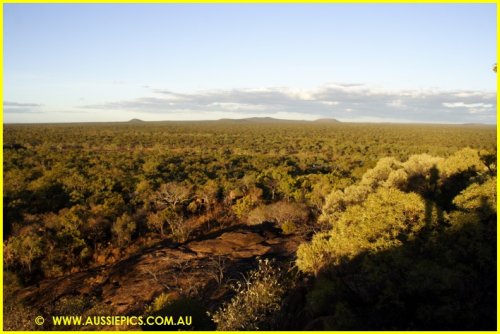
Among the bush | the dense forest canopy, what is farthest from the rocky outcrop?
the bush

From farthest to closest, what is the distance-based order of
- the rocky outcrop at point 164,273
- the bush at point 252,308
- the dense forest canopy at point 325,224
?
the rocky outcrop at point 164,273 → the bush at point 252,308 → the dense forest canopy at point 325,224

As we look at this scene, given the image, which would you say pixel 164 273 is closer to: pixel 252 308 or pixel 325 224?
pixel 252 308

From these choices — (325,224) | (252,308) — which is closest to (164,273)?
(252,308)

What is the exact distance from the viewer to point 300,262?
412 inches

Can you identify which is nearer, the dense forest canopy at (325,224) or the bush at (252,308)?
the dense forest canopy at (325,224)

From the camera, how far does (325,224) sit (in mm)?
15188

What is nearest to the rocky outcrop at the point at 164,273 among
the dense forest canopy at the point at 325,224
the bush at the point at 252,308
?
the dense forest canopy at the point at 325,224

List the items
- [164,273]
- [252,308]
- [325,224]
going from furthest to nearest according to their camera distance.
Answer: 1. [325,224]
2. [164,273]
3. [252,308]

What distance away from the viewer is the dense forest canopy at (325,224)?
7980mm

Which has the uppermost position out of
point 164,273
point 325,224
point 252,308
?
point 325,224

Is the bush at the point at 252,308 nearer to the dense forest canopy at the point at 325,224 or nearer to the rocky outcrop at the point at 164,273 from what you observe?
the dense forest canopy at the point at 325,224

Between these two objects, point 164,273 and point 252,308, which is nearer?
point 252,308

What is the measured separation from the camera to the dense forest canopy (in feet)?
26.2

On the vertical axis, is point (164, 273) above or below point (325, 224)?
below
